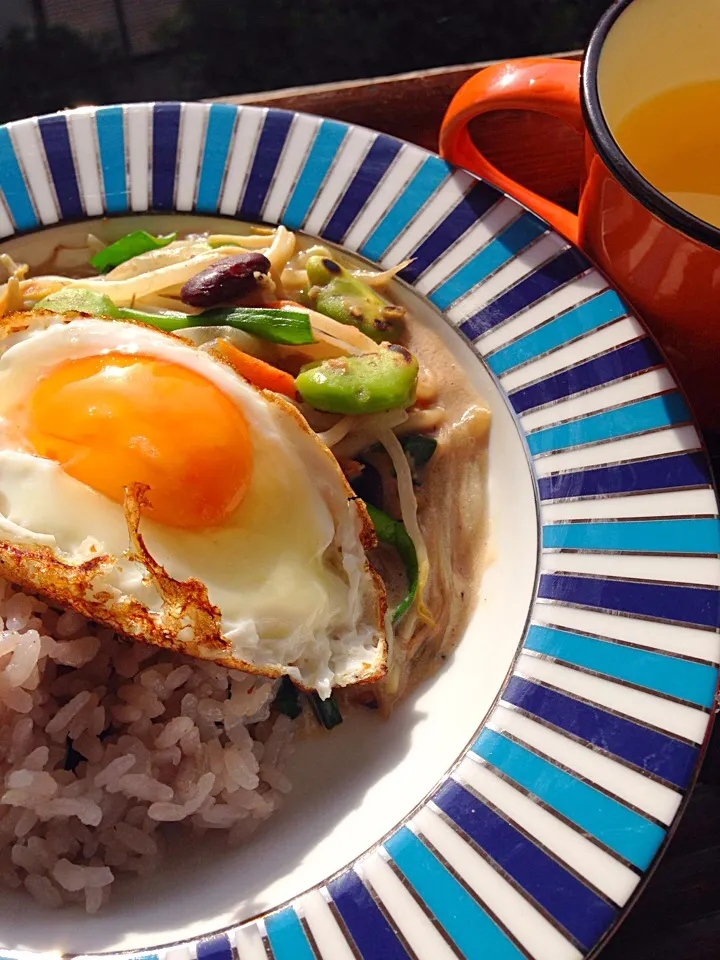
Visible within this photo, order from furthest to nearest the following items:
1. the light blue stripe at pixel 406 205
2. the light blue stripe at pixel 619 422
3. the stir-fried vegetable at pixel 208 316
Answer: the light blue stripe at pixel 406 205
the stir-fried vegetable at pixel 208 316
the light blue stripe at pixel 619 422

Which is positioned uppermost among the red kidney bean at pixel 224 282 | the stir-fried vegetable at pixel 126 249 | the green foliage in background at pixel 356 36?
the green foliage in background at pixel 356 36

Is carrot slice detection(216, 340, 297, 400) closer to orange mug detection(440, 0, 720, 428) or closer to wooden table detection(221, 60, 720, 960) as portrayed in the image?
orange mug detection(440, 0, 720, 428)

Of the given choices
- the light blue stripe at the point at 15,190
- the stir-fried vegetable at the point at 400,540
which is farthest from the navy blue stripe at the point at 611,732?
the light blue stripe at the point at 15,190

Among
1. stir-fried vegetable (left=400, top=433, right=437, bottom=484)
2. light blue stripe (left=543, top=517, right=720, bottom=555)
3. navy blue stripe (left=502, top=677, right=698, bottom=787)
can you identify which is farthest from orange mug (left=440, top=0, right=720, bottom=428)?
navy blue stripe (left=502, top=677, right=698, bottom=787)

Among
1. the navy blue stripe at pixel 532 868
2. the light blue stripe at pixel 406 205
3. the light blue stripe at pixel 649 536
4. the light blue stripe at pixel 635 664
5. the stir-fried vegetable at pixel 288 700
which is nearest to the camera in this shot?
the navy blue stripe at pixel 532 868

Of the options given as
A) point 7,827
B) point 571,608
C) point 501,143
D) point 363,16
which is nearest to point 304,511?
point 571,608

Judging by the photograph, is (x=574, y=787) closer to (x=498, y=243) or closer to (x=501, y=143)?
(x=498, y=243)

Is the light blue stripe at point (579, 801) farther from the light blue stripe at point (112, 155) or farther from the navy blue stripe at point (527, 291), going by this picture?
the light blue stripe at point (112, 155)

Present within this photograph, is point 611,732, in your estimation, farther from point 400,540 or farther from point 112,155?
point 112,155
